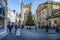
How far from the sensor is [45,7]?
348 centimetres

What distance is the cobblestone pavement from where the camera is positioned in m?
3.45

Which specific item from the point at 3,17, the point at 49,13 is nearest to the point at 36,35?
the point at 49,13

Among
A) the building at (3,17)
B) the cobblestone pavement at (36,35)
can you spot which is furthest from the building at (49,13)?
the building at (3,17)

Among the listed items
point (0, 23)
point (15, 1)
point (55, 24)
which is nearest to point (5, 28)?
point (0, 23)

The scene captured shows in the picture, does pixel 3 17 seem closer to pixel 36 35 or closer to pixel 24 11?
pixel 24 11

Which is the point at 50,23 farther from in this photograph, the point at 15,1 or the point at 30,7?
the point at 15,1

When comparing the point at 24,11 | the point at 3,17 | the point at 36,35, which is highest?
the point at 24,11

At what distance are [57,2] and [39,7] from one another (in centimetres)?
42

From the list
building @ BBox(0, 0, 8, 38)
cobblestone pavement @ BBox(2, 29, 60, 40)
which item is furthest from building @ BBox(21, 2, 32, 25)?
building @ BBox(0, 0, 8, 38)

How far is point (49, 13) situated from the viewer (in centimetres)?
343

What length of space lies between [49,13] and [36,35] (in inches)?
22.5

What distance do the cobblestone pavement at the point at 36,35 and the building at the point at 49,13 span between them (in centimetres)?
21

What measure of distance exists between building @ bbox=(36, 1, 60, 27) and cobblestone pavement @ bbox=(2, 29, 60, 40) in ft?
0.69

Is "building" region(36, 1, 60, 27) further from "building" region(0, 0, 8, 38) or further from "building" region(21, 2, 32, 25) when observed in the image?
"building" region(0, 0, 8, 38)
